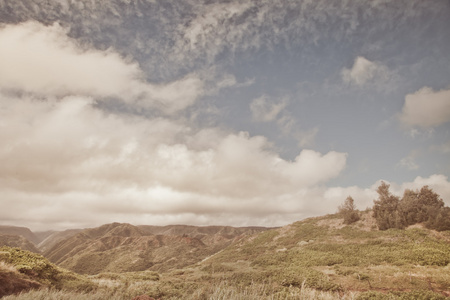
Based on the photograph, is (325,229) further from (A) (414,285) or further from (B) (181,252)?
(B) (181,252)

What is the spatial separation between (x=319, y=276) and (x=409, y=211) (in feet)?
90.9

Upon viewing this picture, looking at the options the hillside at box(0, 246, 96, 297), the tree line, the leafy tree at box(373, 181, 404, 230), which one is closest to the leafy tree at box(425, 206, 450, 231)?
the tree line

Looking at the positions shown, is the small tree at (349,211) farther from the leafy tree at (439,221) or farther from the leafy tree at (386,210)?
the leafy tree at (439,221)

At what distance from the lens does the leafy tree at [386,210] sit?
117ft

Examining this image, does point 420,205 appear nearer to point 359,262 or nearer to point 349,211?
point 349,211

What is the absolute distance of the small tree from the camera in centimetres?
4344

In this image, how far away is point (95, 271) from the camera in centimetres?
9569

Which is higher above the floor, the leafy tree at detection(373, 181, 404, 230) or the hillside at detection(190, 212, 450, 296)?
the leafy tree at detection(373, 181, 404, 230)

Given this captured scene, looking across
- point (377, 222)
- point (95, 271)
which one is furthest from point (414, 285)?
point (95, 271)

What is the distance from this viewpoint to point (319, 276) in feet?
64.7

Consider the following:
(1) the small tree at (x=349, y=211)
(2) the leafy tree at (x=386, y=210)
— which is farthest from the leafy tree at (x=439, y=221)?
(1) the small tree at (x=349, y=211)

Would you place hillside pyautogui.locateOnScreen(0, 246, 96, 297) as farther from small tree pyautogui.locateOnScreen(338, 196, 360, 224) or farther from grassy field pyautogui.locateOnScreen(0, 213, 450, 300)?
small tree pyautogui.locateOnScreen(338, 196, 360, 224)

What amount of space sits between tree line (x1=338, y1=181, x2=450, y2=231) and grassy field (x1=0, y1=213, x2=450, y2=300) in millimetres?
1856

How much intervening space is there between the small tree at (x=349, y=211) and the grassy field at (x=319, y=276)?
1.89 m
